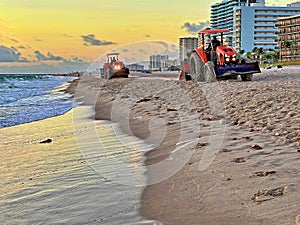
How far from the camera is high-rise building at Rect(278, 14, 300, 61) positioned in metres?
98.4

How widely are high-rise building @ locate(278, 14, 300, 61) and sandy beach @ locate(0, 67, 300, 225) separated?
96395mm

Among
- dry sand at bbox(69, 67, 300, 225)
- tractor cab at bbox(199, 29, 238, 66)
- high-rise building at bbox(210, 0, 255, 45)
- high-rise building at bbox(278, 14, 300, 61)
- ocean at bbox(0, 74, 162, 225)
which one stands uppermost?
high-rise building at bbox(210, 0, 255, 45)

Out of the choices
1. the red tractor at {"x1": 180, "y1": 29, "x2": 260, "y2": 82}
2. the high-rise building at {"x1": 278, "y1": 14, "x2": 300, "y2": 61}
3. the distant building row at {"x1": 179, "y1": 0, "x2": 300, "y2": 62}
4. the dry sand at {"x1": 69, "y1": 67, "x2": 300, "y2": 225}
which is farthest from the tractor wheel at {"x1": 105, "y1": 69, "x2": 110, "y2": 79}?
the distant building row at {"x1": 179, "y1": 0, "x2": 300, "y2": 62}

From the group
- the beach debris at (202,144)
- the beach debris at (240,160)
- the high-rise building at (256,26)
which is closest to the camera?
the beach debris at (240,160)

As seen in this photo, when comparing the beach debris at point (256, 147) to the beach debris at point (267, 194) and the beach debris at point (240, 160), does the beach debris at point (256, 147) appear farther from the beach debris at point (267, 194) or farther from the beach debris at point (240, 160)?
the beach debris at point (267, 194)

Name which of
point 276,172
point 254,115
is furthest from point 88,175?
point 254,115

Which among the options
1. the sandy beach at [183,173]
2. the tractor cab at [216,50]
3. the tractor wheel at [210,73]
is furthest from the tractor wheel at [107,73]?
the sandy beach at [183,173]

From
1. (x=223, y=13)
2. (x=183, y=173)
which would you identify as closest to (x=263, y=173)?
(x=183, y=173)

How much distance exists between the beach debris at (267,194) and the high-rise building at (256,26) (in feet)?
440

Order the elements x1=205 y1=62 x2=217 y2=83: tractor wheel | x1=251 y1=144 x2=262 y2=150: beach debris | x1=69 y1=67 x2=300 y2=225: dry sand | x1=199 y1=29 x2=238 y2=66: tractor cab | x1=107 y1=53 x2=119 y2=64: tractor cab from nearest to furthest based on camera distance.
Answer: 1. x1=69 y1=67 x2=300 y2=225: dry sand
2. x1=251 y1=144 x2=262 y2=150: beach debris
3. x1=205 y1=62 x2=217 y2=83: tractor wheel
4. x1=199 y1=29 x2=238 y2=66: tractor cab
5. x1=107 y1=53 x2=119 y2=64: tractor cab

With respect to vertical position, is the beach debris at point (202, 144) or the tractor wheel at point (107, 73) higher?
the tractor wheel at point (107, 73)

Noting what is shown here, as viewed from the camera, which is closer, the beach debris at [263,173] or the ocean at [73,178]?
the ocean at [73,178]

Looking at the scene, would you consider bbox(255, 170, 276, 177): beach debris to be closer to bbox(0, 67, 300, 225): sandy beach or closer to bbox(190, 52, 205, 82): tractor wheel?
bbox(0, 67, 300, 225): sandy beach

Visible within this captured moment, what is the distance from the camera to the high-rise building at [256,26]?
132000 millimetres
